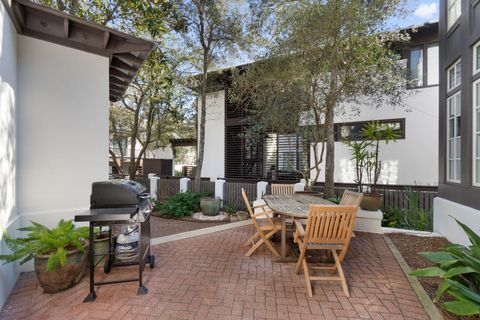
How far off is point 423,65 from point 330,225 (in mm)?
7581

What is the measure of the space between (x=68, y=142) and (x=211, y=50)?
18.4 ft

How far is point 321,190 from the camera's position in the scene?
7.73m

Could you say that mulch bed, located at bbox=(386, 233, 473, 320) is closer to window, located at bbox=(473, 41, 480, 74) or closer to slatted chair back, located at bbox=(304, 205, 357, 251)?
slatted chair back, located at bbox=(304, 205, 357, 251)

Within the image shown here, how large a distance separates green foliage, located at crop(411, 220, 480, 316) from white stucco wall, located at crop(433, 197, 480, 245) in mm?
1088

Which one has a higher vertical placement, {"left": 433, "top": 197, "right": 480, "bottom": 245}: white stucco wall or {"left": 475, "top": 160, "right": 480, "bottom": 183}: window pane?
{"left": 475, "top": 160, "right": 480, "bottom": 183}: window pane

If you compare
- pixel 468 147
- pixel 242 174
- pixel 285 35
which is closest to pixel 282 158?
pixel 242 174

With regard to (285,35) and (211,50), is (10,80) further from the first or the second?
(211,50)

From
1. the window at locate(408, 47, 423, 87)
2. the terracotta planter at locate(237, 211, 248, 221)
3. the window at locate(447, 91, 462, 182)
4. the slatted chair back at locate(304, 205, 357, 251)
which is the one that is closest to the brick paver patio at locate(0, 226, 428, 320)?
the slatted chair back at locate(304, 205, 357, 251)

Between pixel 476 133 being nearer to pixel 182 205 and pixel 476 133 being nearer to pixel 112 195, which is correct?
pixel 112 195

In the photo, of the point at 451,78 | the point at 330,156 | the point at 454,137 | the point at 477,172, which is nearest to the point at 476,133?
the point at 477,172

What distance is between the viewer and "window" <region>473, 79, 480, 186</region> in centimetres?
420

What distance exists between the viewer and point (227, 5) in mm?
7699

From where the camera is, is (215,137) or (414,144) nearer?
(414,144)

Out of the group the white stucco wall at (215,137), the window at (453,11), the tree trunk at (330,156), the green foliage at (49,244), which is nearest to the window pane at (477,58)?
the window at (453,11)
